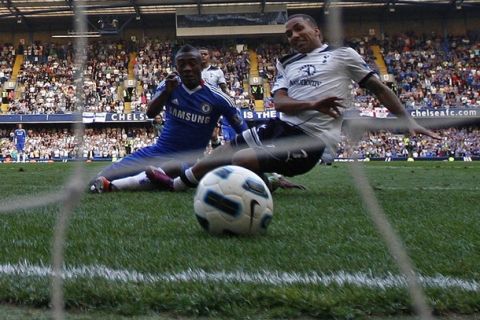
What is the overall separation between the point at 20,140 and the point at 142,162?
18.7 meters

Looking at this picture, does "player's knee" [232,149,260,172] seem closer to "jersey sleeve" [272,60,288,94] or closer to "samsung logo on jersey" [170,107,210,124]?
"jersey sleeve" [272,60,288,94]

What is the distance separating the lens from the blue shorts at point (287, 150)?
431 cm

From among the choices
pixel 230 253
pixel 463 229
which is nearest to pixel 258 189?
→ pixel 230 253

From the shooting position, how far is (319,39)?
447 centimetres

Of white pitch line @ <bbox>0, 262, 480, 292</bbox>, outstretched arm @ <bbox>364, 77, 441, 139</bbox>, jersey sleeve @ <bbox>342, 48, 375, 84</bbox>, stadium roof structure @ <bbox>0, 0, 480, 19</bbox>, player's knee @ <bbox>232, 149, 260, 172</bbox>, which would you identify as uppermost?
stadium roof structure @ <bbox>0, 0, 480, 19</bbox>

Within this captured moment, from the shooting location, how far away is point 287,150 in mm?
4324

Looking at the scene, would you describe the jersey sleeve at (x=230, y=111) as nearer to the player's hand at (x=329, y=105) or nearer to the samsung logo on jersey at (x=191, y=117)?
the samsung logo on jersey at (x=191, y=117)

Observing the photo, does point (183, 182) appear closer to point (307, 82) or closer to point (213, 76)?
point (307, 82)

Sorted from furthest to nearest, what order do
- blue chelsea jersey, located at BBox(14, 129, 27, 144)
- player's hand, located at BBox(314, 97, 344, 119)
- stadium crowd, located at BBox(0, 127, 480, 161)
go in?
blue chelsea jersey, located at BBox(14, 129, 27, 144)
stadium crowd, located at BBox(0, 127, 480, 161)
player's hand, located at BBox(314, 97, 344, 119)

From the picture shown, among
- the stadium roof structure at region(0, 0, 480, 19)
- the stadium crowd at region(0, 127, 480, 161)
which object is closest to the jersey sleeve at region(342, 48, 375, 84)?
the stadium roof structure at region(0, 0, 480, 19)

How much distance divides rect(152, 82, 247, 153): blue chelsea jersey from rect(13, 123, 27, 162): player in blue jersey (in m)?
17.9

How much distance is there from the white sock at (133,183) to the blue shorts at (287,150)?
118 cm

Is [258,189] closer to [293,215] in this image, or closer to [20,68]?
[293,215]

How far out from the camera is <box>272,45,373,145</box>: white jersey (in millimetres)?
4305
